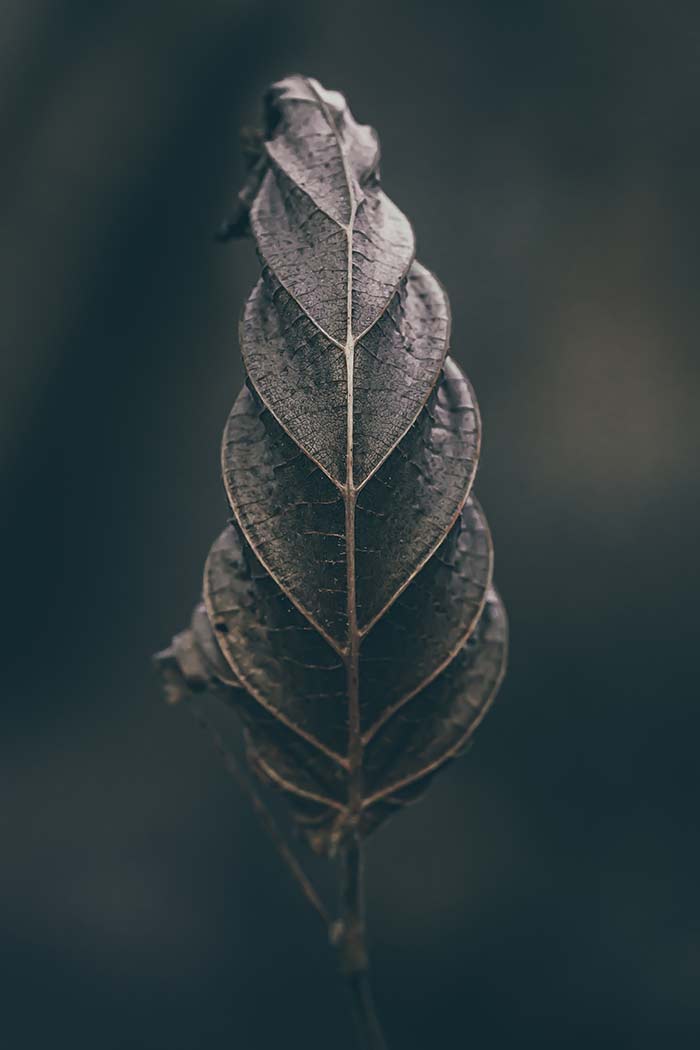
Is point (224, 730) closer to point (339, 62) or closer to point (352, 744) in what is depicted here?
point (352, 744)

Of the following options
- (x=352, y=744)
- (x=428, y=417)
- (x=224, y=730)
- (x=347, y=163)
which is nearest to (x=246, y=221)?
(x=347, y=163)

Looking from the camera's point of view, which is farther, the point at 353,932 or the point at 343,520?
the point at 353,932

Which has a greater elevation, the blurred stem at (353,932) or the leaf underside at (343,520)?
the leaf underside at (343,520)

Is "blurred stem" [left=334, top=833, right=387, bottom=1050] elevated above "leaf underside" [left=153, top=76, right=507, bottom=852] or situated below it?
below

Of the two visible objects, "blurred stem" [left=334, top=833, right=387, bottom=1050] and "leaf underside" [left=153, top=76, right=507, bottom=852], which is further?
"blurred stem" [left=334, top=833, right=387, bottom=1050]

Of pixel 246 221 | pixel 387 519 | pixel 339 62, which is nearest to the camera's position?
pixel 387 519
